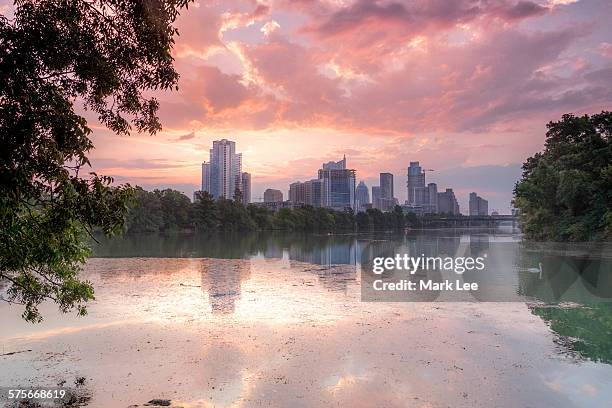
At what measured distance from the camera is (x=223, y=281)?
73.6 feet

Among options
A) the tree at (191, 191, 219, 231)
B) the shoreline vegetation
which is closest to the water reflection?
the shoreline vegetation

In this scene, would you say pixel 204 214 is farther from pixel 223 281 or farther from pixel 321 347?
pixel 321 347

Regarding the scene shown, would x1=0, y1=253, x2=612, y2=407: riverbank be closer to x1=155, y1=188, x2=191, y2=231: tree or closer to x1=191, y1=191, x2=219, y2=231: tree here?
x1=155, y1=188, x2=191, y2=231: tree

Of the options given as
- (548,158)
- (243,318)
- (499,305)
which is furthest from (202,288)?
(548,158)

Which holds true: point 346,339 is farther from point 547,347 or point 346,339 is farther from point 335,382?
point 547,347

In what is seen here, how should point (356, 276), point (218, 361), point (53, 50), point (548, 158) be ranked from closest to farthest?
point (53, 50)
point (218, 361)
point (356, 276)
point (548, 158)

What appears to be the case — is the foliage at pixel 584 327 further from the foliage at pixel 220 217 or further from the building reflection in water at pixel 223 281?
the foliage at pixel 220 217

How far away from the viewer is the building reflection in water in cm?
1658

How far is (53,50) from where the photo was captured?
5.45 m

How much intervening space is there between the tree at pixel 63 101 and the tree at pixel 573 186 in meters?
37.7

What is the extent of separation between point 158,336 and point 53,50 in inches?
332

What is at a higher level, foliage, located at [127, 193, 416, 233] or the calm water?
foliage, located at [127, 193, 416, 233]

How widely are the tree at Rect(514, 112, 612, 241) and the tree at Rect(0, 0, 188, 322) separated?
124 ft

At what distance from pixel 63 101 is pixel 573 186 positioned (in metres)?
42.2
